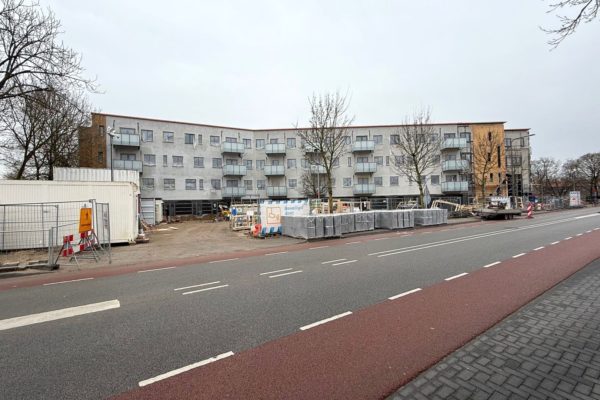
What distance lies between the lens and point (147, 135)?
4009 cm

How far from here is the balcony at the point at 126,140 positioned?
3693cm

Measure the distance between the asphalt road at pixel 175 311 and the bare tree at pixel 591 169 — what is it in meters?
79.3

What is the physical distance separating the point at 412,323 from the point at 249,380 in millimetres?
2512

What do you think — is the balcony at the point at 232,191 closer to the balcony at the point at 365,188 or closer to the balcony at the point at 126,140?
the balcony at the point at 126,140

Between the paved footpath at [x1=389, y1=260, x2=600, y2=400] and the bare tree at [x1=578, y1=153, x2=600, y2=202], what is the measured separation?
8121cm

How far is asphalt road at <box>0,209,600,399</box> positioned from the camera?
3.16 metres

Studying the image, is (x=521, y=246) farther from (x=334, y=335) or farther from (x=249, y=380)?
(x=249, y=380)

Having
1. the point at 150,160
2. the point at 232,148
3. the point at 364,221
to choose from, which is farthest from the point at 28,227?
the point at 232,148

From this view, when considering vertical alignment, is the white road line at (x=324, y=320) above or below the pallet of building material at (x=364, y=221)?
below

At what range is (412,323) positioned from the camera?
4.18m

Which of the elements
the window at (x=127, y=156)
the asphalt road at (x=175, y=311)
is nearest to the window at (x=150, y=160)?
the window at (x=127, y=156)

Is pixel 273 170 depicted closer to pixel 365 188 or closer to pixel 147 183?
pixel 365 188

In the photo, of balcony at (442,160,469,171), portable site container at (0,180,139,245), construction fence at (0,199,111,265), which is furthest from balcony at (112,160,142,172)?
balcony at (442,160,469,171)

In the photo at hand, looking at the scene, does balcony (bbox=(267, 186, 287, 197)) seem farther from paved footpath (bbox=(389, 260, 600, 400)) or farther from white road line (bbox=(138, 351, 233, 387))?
white road line (bbox=(138, 351, 233, 387))
